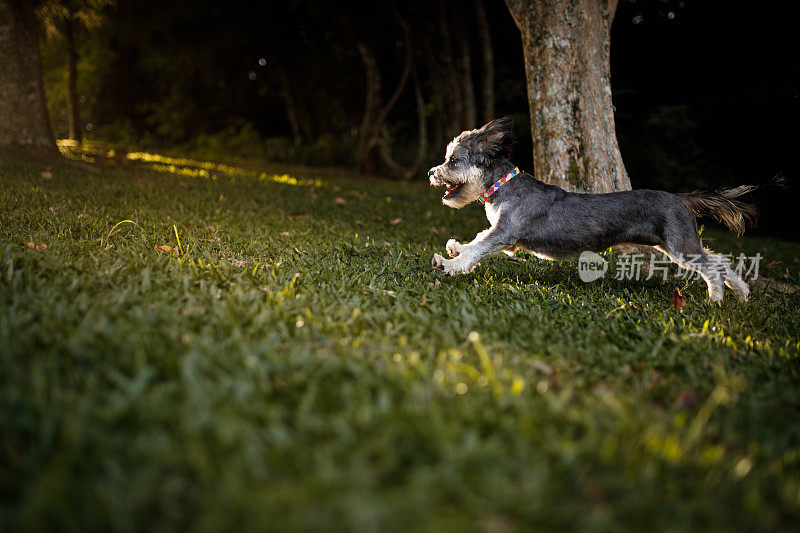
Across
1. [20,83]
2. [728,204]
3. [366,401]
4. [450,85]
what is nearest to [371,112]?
[450,85]

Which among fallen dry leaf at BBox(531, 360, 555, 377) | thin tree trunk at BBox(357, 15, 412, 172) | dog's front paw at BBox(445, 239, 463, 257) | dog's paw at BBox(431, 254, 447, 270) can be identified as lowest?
fallen dry leaf at BBox(531, 360, 555, 377)

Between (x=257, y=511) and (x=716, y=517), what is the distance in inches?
60.3

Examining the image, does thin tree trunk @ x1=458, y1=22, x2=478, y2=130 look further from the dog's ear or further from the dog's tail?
the dog's tail

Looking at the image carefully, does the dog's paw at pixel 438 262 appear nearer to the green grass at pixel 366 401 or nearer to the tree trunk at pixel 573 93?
the green grass at pixel 366 401

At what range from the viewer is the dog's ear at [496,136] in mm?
5121

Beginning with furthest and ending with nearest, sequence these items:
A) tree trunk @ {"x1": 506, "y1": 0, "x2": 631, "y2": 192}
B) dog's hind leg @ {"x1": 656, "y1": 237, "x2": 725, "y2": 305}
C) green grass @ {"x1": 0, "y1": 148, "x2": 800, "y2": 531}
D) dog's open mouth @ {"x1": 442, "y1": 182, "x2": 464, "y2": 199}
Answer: tree trunk @ {"x1": 506, "y1": 0, "x2": 631, "y2": 192}, dog's open mouth @ {"x1": 442, "y1": 182, "x2": 464, "y2": 199}, dog's hind leg @ {"x1": 656, "y1": 237, "x2": 725, "y2": 305}, green grass @ {"x1": 0, "y1": 148, "x2": 800, "y2": 531}

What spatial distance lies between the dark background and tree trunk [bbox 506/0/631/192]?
212 cm

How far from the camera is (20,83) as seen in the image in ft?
35.9

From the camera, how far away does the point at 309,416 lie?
2.03m

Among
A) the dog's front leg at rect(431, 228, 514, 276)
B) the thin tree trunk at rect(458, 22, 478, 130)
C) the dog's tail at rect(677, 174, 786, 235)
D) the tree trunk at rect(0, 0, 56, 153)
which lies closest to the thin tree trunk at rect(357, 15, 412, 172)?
the thin tree trunk at rect(458, 22, 478, 130)

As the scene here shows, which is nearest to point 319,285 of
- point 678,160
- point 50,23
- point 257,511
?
point 257,511

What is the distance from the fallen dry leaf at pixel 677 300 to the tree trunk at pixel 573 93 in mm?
2095

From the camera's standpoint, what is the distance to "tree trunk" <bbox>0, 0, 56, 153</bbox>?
10.8 m

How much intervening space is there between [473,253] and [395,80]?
2402 centimetres
